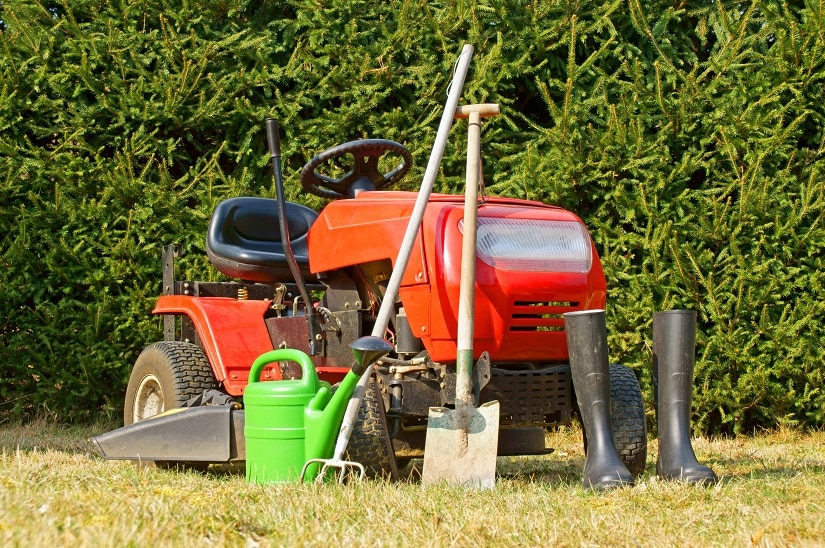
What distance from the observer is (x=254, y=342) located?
171 inches

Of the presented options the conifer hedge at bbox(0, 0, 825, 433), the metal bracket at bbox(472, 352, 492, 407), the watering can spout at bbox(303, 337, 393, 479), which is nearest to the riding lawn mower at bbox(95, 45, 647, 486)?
the metal bracket at bbox(472, 352, 492, 407)

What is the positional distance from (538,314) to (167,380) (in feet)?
5.46

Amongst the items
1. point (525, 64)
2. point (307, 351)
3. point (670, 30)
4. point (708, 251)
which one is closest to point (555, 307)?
point (307, 351)

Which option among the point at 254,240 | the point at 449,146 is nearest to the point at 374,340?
the point at 254,240

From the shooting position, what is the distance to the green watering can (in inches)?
132

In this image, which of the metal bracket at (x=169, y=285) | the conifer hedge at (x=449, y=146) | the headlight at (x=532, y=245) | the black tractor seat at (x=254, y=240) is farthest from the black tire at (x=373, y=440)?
the conifer hedge at (x=449, y=146)

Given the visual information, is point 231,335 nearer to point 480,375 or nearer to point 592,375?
point 480,375

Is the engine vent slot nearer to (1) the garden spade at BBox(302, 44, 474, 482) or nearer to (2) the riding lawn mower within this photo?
(2) the riding lawn mower

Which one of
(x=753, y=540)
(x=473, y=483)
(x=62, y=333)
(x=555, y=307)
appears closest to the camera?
(x=753, y=540)

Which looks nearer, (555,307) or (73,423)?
(555,307)

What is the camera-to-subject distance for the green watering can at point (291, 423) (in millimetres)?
3348

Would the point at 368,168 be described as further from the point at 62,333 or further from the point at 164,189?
the point at 62,333

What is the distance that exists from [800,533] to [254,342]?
2428 millimetres

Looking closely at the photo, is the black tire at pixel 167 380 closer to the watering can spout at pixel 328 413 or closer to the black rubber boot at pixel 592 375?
the watering can spout at pixel 328 413
